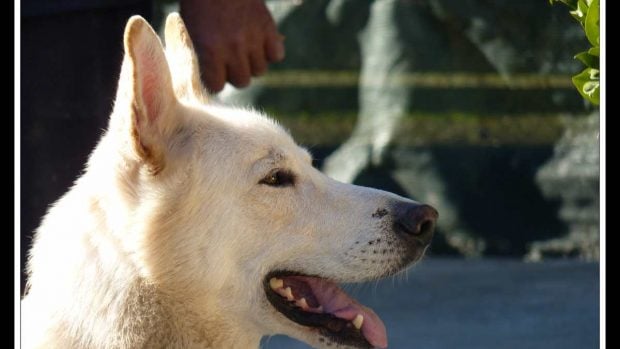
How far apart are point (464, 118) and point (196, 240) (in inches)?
201

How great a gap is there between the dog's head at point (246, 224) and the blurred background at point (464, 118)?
4553mm

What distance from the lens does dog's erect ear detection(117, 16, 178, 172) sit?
3.33 metres

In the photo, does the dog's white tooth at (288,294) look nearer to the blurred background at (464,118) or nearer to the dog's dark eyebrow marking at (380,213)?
the dog's dark eyebrow marking at (380,213)

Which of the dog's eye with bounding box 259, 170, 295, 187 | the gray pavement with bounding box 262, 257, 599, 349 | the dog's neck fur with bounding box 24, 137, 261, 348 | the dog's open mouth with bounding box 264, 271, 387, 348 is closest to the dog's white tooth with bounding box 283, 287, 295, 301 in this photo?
the dog's open mouth with bounding box 264, 271, 387, 348

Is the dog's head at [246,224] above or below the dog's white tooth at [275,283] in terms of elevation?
above

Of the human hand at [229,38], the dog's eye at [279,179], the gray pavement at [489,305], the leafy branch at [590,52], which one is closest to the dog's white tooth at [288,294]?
the dog's eye at [279,179]

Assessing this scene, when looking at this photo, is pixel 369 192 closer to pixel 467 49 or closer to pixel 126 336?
pixel 126 336

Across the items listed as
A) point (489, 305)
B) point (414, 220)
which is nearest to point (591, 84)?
point (414, 220)

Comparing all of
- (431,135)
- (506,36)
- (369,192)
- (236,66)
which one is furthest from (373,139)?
(369,192)

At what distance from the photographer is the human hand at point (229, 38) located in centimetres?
487

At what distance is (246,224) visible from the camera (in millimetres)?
3568

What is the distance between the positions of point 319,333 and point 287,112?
510 cm

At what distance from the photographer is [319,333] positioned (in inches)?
142

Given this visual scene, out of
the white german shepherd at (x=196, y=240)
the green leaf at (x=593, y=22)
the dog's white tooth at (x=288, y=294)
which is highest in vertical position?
the green leaf at (x=593, y=22)
